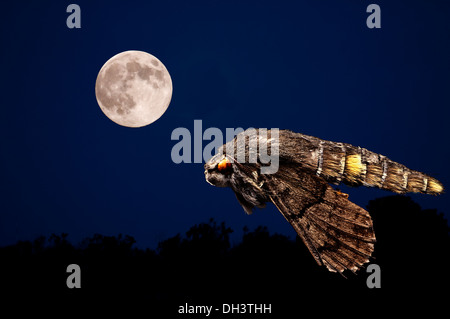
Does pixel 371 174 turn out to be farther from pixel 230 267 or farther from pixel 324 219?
pixel 230 267

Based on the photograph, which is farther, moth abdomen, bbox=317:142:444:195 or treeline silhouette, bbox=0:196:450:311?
treeline silhouette, bbox=0:196:450:311

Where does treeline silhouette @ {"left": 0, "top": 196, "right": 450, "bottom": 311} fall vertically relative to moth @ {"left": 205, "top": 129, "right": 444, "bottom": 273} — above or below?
below

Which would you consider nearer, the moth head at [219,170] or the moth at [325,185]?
the moth at [325,185]

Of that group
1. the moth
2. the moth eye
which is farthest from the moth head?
the moth

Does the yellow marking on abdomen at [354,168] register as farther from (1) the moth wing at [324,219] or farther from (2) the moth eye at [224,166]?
(2) the moth eye at [224,166]

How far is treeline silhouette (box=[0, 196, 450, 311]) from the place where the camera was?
15.9 feet

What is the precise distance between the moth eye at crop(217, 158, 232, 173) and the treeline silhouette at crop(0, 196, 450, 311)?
176 cm

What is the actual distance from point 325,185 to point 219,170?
139 cm

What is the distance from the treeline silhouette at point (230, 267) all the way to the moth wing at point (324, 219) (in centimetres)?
44

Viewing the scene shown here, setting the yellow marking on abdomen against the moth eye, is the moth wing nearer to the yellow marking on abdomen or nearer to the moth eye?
the yellow marking on abdomen

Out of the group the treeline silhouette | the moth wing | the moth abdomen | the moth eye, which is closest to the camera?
the moth wing

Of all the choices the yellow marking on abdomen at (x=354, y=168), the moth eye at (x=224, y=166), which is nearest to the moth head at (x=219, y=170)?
the moth eye at (x=224, y=166)

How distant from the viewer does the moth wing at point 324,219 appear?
10.2 feet
